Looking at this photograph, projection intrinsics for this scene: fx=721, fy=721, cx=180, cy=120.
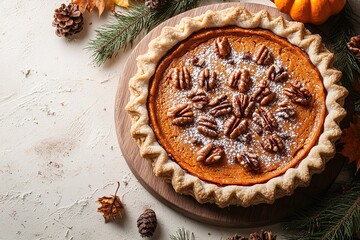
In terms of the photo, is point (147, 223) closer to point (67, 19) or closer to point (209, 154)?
point (209, 154)

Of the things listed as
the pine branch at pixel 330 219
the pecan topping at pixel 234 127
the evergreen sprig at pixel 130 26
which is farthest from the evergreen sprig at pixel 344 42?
the evergreen sprig at pixel 130 26

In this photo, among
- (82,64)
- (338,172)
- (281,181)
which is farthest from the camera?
(82,64)

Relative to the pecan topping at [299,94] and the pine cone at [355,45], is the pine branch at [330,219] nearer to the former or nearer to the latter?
the pecan topping at [299,94]

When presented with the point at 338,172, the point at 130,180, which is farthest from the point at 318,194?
the point at 130,180

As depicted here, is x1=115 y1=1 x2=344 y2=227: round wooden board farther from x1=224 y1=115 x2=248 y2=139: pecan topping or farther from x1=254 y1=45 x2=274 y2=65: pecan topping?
x1=254 y1=45 x2=274 y2=65: pecan topping

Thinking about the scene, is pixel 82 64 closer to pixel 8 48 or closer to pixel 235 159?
pixel 8 48

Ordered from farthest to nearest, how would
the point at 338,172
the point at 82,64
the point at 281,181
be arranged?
the point at 82,64, the point at 338,172, the point at 281,181
